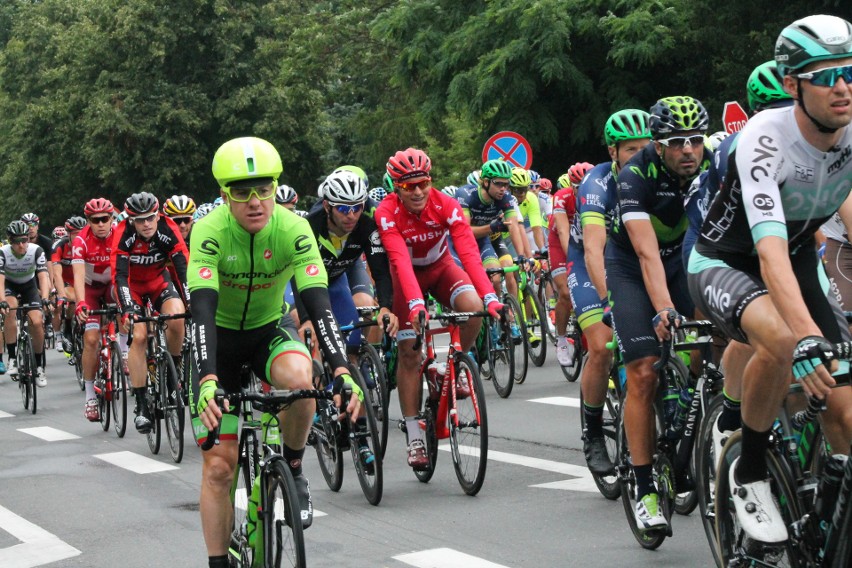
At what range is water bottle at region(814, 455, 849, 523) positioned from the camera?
4.30m

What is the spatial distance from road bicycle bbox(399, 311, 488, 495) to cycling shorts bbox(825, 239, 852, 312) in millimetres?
2091

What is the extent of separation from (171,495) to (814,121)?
5.95m

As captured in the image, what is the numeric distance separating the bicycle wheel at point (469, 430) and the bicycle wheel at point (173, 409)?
2991mm

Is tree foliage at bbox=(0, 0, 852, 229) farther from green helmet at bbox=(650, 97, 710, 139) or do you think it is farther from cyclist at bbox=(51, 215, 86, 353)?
green helmet at bbox=(650, 97, 710, 139)

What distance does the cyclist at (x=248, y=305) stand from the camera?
18.2ft

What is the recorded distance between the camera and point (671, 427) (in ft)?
20.8

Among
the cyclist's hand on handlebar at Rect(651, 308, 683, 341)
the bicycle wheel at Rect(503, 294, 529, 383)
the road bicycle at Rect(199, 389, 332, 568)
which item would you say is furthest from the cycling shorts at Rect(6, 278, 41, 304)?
the cyclist's hand on handlebar at Rect(651, 308, 683, 341)

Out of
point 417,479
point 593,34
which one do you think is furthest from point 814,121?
point 593,34

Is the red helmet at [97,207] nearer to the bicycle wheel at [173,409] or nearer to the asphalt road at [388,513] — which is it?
the asphalt road at [388,513]

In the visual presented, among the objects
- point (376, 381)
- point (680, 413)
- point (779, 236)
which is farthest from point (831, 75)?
point (376, 381)

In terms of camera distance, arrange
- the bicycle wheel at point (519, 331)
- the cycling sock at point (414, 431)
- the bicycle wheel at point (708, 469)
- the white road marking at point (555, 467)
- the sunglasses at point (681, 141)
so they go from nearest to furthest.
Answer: the bicycle wheel at point (708, 469)
the sunglasses at point (681, 141)
the white road marking at point (555, 467)
the cycling sock at point (414, 431)
the bicycle wheel at point (519, 331)

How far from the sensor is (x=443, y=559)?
21.9ft

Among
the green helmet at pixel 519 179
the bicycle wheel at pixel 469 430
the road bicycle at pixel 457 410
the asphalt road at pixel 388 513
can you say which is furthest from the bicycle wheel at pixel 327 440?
the green helmet at pixel 519 179

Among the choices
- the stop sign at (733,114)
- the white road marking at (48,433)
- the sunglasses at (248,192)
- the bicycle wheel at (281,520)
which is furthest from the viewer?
the stop sign at (733,114)
